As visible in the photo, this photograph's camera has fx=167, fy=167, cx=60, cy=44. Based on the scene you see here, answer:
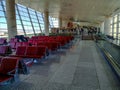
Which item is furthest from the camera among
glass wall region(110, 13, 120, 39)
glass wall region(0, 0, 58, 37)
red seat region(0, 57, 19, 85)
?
glass wall region(110, 13, 120, 39)

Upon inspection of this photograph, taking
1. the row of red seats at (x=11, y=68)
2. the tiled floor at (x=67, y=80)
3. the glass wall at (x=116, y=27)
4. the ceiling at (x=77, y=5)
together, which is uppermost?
the ceiling at (x=77, y=5)

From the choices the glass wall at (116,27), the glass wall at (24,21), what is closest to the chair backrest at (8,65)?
the glass wall at (24,21)

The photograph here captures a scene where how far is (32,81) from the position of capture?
5.27 meters

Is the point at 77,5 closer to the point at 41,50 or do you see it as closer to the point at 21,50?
the point at 41,50

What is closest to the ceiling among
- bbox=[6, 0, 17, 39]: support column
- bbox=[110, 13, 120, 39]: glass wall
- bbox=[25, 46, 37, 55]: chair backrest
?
bbox=[110, 13, 120, 39]: glass wall

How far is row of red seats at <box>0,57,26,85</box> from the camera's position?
4.43 m

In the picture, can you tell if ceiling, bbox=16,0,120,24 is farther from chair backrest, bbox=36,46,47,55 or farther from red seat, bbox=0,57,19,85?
red seat, bbox=0,57,19,85

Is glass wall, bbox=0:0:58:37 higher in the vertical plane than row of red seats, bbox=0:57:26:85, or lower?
higher

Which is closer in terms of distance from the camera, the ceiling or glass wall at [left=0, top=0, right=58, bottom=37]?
the ceiling

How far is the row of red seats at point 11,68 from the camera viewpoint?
4434 mm

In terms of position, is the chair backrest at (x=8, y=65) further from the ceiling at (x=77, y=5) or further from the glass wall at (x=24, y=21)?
the glass wall at (x=24, y=21)

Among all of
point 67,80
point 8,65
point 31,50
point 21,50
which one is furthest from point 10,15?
point 67,80

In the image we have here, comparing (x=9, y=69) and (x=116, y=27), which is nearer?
(x=9, y=69)

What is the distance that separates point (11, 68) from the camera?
15.4ft
